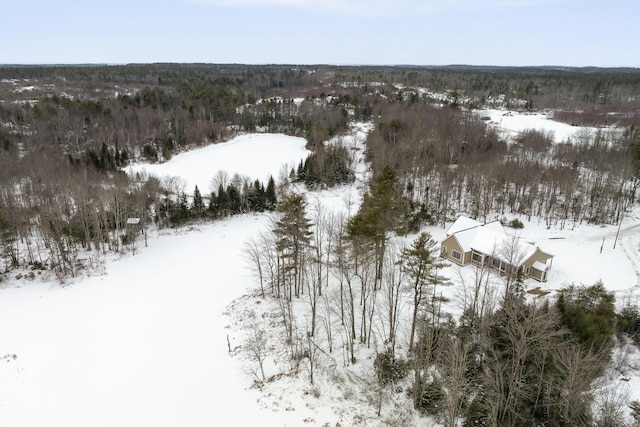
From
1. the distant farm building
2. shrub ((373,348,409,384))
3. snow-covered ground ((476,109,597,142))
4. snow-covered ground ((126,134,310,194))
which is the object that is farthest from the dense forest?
snow-covered ground ((476,109,597,142))

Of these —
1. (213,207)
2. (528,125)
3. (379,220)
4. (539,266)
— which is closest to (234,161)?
(213,207)

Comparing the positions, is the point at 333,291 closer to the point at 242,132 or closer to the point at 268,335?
the point at 268,335

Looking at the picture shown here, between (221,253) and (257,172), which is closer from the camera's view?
(221,253)

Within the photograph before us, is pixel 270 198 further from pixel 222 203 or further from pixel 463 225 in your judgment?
pixel 463 225

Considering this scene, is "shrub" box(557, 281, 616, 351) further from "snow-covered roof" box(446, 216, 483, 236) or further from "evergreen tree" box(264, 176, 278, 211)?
"evergreen tree" box(264, 176, 278, 211)

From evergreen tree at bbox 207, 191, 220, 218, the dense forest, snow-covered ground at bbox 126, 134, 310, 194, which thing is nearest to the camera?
the dense forest

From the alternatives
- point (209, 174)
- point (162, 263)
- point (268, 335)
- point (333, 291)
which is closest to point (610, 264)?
point (333, 291)
